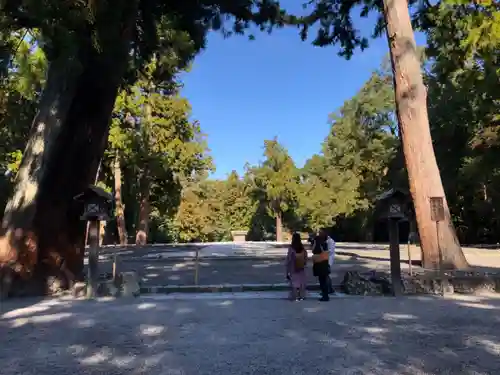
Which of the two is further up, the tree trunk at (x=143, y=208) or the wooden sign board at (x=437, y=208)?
the tree trunk at (x=143, y=208)

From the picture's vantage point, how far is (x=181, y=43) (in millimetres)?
13516

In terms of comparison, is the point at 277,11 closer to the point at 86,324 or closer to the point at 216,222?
the point at 86,324

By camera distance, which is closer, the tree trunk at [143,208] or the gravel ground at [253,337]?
the gravel ground at [253,337]

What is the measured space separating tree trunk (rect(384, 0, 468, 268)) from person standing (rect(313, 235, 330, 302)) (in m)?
4.42

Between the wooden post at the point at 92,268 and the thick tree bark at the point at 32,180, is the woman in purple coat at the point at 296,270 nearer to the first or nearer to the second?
the wooden post at the point at 92,268

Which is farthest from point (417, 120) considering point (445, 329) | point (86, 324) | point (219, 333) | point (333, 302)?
point (86, 324)

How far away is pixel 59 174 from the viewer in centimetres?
1056

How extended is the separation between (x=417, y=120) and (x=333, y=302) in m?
6.43

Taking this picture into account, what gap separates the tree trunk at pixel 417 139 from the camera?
40.7 feet

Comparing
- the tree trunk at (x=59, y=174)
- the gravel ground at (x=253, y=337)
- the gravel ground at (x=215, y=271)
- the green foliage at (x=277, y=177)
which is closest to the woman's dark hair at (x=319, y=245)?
the gravel ground at (x=253, y=337)

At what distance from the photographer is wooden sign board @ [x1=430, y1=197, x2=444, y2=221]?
11.9 meters

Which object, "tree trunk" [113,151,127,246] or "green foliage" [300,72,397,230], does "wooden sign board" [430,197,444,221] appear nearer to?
"tree trunk" [113,151,127,246]

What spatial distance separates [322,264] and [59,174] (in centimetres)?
614

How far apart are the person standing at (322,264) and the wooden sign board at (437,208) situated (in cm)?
413
